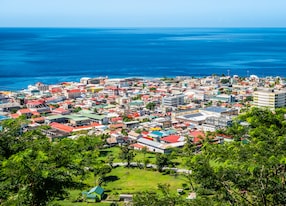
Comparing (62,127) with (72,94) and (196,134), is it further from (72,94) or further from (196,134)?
(72,94)

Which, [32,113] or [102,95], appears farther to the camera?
[102,95]

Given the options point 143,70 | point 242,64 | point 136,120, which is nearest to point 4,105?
point 136,120

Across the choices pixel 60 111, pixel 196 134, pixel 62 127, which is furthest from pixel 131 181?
pixel 60 111

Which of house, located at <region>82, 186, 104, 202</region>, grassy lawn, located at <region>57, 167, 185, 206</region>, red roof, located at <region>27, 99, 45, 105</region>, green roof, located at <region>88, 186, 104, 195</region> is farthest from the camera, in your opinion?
red roof, located at <region>27, 99, 45, 105</region>

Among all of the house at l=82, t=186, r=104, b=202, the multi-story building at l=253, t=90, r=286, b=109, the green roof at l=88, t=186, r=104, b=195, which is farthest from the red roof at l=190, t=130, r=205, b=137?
the house at l=82, t=186, r=104, b=202

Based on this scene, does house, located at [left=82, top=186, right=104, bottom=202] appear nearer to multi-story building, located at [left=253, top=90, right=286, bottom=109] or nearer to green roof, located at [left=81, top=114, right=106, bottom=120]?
green roof, located at [left=81, top=114, right=106, bottom=120]

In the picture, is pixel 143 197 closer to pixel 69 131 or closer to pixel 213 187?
pixel 213 187
